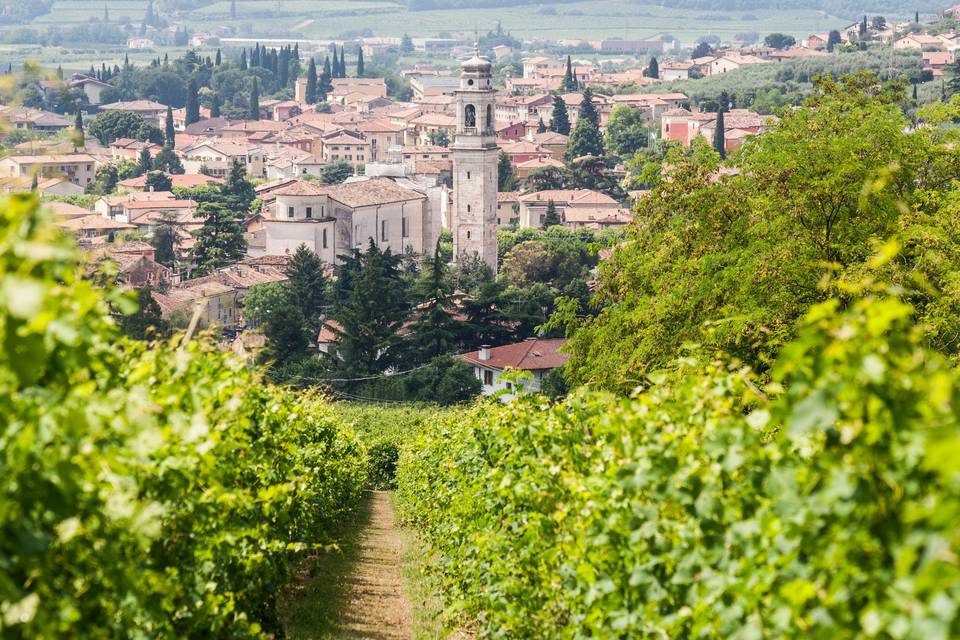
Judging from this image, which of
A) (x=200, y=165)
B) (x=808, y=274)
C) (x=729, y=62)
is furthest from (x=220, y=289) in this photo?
(x=729, y=62)

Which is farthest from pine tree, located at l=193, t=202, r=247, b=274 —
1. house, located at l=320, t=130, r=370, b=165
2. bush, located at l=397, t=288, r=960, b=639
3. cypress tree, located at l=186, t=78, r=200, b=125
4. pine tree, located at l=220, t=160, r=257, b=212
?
cypress tree, located at l=186, t=78, r=200, b=125

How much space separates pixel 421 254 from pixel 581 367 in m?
62.4

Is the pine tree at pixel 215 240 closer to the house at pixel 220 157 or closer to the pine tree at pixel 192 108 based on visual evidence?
the house at pixel 220 157

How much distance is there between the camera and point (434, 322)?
181ft

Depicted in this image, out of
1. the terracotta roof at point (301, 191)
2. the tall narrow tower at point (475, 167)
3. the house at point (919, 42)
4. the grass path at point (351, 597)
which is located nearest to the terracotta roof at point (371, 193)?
the terracotta roof at point (301, 191)

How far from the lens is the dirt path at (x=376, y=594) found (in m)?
10.8

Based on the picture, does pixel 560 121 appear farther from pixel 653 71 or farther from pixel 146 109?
pixel 653 71

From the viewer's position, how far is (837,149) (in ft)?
59.9

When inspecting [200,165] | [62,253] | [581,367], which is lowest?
[200,165]

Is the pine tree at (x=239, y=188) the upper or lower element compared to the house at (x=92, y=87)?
lower

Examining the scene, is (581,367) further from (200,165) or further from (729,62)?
(729,62)

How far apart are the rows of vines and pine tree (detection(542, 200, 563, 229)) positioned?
85.5 metres

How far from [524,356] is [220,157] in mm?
77248

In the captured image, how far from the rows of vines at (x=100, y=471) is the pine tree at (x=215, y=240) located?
223 feet
